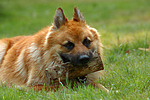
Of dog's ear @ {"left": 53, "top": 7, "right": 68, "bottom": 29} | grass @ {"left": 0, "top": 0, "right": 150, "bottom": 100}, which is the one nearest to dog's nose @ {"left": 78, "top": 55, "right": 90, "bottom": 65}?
grass @ {"left": 0, "top": 0, "right": 150, "bottom": 100}

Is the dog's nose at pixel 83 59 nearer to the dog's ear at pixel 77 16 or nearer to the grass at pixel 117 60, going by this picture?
the grass at pixel 117 60

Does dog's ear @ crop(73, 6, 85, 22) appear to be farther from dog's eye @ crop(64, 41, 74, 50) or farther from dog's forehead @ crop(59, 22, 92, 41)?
dog's eye @ crop(64, 41, 74, 50)

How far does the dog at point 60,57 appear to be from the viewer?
3.94m

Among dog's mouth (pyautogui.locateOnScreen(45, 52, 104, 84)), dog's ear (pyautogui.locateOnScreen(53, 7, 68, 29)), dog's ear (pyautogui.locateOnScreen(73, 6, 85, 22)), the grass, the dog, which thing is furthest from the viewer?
dog's ear (pyautogui.locateOnScreen(73, 6, 85, 22))

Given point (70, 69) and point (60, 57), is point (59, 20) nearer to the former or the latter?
point (60, 57)

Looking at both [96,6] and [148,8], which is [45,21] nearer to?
[96,6]

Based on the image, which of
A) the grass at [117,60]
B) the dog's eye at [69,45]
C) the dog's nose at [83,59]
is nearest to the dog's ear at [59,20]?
the dog's eye at [69,45]

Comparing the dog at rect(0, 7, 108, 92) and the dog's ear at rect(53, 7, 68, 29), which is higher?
the dog's ear at rect(53, 7, 68, 29)

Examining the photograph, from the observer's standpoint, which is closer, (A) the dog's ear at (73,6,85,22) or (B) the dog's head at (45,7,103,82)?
(B) the dog's head at (45,7,103,82)

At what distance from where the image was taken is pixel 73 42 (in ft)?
13.5

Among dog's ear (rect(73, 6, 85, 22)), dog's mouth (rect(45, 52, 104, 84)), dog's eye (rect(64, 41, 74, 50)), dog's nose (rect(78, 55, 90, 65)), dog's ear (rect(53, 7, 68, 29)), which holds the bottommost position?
dog's mouth (rect(45, 52, 104, 84))

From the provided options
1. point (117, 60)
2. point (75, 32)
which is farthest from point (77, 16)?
point (117, 60)

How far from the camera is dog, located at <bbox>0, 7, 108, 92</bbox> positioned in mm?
3938

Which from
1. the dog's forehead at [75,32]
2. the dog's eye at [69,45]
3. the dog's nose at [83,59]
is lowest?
the dog's nose at [83,59]
